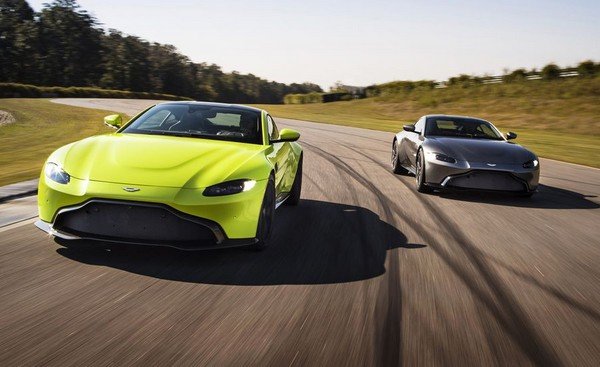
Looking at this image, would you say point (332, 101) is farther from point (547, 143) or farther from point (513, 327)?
point (513, 327)

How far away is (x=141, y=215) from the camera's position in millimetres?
4664

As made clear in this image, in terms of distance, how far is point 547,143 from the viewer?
23.8m

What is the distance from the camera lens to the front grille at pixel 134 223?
466cm

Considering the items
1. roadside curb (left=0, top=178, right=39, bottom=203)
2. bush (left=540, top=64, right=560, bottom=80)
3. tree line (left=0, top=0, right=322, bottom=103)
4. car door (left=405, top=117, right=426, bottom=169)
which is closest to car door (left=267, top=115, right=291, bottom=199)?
roadside curb (left=0, top=178, right=39, bottom=203)

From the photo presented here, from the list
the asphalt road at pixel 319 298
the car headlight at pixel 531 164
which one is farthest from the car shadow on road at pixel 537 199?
the asphalt road at pixel 319 298

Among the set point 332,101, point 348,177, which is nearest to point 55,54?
point 332,101

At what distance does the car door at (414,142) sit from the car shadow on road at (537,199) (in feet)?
3.06

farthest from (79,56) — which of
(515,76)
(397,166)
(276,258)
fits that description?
(276,258)

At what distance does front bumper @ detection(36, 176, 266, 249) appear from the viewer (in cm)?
466

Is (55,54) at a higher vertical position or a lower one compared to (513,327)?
lower

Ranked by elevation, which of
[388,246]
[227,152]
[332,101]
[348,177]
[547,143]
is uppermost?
[227,152]

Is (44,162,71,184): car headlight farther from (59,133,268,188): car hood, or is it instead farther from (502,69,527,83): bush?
(502,69,527,83): bush

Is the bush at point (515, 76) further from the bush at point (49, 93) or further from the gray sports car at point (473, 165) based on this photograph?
the gray sports car at point (473, 165)

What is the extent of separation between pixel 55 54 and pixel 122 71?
10.9m
